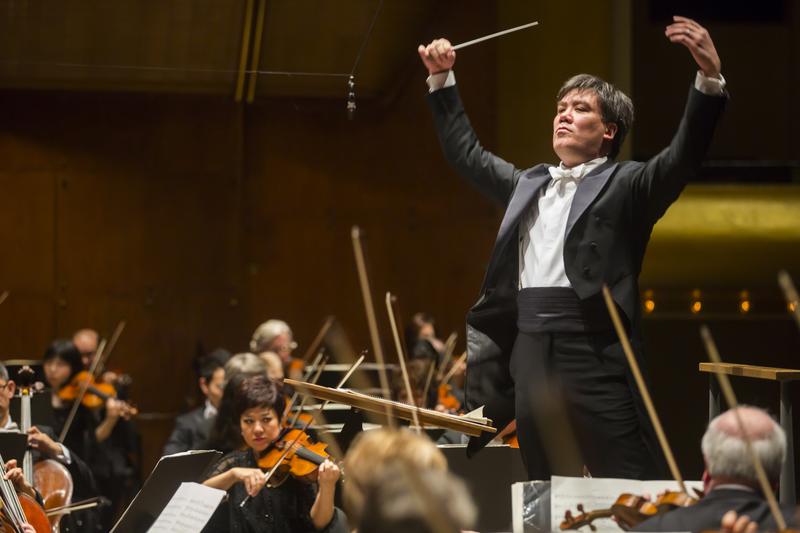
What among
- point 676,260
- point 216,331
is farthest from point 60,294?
point 676,260

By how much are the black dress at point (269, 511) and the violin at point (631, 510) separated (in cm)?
157

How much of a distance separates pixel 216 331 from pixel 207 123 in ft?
4.58

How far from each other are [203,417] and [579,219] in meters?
3.41

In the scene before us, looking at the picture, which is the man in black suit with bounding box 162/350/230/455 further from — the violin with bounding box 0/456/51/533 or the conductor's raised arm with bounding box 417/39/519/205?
the conductor's raised arm with bounding box 417/39/519/205

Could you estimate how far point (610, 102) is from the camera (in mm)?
2830

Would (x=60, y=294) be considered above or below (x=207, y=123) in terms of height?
below

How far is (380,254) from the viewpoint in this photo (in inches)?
321

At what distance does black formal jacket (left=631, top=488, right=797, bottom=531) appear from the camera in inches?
77.0

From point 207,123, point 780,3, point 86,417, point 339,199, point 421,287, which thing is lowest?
point 86,417

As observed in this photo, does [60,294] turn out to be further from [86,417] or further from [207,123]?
[86,417]

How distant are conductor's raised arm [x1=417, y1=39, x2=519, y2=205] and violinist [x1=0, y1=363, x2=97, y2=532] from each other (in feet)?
7.12

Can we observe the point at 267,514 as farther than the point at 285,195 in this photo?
No

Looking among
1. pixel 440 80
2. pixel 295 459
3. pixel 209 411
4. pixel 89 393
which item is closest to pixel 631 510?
pixel 440 80

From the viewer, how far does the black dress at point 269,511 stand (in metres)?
3.73
